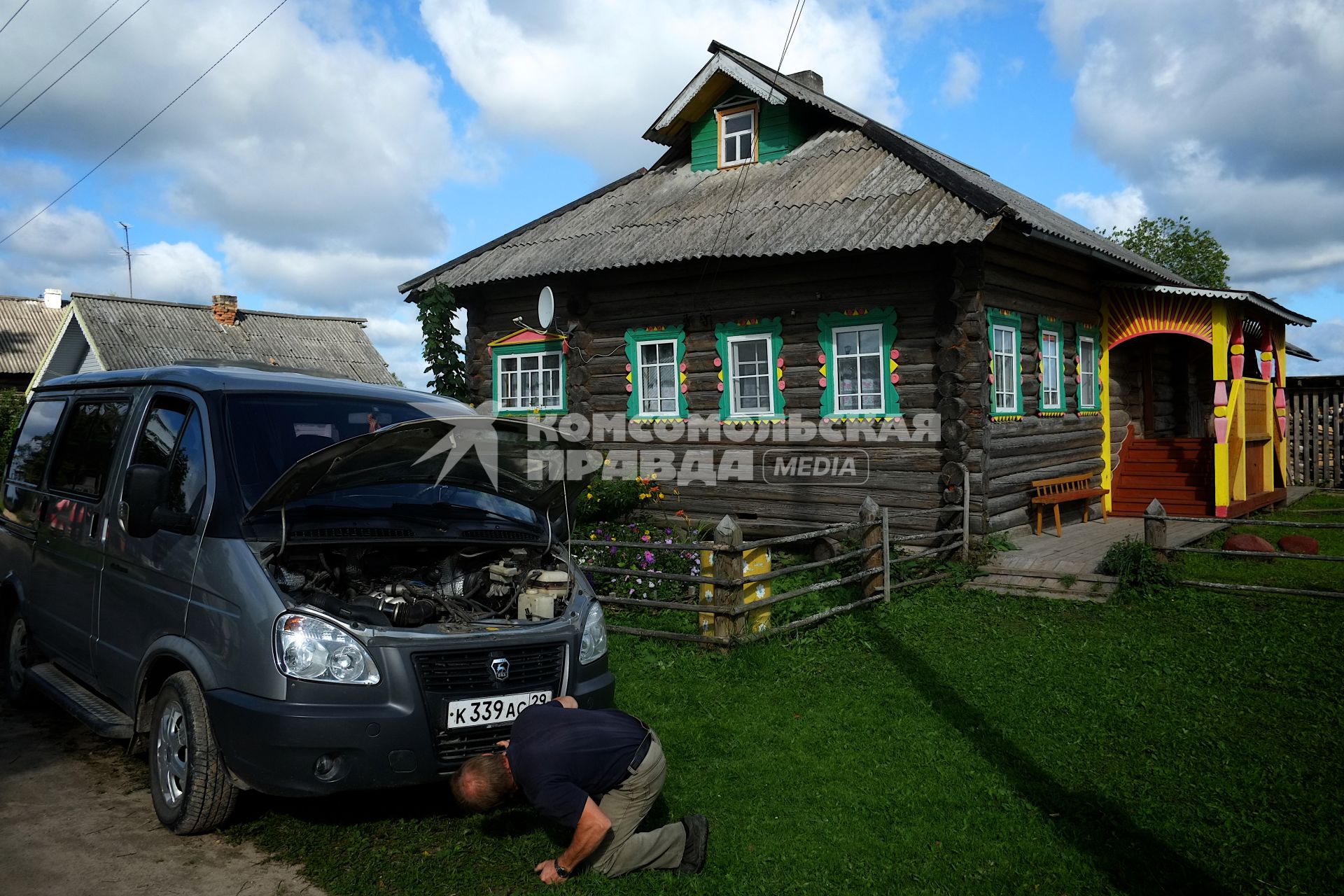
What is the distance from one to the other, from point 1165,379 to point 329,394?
16.8 meters

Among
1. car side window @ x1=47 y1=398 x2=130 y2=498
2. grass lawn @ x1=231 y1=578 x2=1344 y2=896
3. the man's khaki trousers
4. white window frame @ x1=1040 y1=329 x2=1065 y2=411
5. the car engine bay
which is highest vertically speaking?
white window frame @ x1=1040 y1=329 x2=1065 y2=411

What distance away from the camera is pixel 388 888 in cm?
375

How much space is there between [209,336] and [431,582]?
30638 mm

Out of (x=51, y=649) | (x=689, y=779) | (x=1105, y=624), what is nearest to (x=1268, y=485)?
(x=1105, y=624)

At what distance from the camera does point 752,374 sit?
12.4 meters

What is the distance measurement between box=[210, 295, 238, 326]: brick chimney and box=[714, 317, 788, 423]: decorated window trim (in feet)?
85.5

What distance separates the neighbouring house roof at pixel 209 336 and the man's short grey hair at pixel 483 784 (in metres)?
24.7

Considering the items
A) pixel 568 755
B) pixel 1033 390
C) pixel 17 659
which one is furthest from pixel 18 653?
pixel 1033 390

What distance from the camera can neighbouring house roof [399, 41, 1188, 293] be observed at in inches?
422

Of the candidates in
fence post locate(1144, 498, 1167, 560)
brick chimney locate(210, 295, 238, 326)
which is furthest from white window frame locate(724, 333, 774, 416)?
brick chimney locate(210, 295, 238, 326)

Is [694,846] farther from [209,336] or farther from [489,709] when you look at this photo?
[209,336]

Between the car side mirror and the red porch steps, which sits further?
the red porch steps

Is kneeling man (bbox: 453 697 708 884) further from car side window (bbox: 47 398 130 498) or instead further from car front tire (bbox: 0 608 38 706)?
car front tire (bbox: 0 608 38 706)

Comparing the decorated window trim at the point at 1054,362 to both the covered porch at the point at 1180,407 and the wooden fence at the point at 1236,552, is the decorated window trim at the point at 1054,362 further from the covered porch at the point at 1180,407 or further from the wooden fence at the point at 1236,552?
the wooden fence at the point at 1236,552
